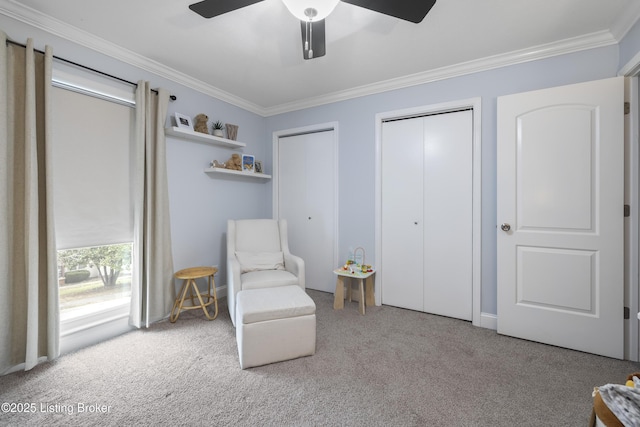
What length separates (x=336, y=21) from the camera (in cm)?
200

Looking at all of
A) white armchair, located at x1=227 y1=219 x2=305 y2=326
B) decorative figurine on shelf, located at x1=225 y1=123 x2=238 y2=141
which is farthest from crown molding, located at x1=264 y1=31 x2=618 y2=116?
white armchair, located at x1=227 y1=219 x2=305 y2=326

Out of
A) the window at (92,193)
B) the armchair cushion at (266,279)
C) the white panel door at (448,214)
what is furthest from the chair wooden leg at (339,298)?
the window at (92,193)

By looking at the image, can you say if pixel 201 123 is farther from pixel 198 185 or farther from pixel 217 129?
pixel 198 185

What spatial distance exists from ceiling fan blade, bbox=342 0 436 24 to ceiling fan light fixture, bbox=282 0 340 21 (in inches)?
3.7

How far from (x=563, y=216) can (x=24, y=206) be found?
3.87 meters

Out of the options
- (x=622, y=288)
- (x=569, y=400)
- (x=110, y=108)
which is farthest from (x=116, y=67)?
(x=622, y=288)

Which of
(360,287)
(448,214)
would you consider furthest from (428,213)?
(360,287)

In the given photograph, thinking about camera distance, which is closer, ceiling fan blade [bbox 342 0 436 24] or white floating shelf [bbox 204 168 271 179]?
ceiling fan blade [bbox 342 0 436 24]

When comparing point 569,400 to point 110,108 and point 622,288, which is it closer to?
point 622,288

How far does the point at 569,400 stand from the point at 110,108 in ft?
12.5

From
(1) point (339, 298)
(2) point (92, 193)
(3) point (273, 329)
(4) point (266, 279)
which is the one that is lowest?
(1) point (339, 298)

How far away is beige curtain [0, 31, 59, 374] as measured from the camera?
1755 mm

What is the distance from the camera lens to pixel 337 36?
7.15 feet

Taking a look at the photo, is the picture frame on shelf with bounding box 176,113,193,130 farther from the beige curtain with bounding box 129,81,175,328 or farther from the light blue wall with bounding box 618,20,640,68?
the light blue wall with bounding box 618,20,640,68
